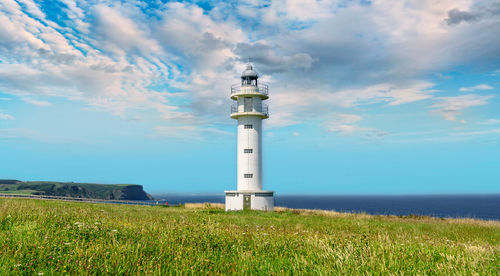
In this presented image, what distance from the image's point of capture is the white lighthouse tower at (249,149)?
3253cm

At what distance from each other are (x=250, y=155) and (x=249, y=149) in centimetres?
63

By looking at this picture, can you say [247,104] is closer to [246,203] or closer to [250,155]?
[250,155]

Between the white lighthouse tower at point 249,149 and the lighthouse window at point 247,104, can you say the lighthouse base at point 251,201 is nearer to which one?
the white lighthouse tower at point 249,149

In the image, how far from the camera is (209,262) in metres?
6.01

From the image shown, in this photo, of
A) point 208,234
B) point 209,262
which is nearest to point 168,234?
point 208,234

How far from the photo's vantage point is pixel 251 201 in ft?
106

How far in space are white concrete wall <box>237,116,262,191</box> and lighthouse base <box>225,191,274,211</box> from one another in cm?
65

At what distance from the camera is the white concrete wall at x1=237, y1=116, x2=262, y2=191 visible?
33062mm

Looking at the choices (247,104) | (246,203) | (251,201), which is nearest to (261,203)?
(251,201)

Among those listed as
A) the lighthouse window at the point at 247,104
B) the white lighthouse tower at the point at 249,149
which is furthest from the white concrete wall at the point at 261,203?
the lighthouse window at the point at 247,104

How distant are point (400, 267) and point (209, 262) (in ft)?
10.8

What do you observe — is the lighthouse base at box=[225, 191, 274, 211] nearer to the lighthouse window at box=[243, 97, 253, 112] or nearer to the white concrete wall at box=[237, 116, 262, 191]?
the white concrete wall at box=[237, 116, 262, 191]

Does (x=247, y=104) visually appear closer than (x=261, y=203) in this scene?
No

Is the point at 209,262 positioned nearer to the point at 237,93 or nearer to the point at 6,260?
the point at 6,260
